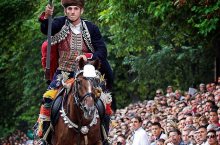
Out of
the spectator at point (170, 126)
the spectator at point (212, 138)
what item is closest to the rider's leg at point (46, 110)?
the spectator at point (212, 138)

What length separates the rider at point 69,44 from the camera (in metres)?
13.4

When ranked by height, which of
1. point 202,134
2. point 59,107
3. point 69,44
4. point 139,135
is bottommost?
point 139,135

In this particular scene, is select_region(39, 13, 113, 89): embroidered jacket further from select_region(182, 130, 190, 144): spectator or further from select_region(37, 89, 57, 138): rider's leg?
select_region(182, 130, 190, 144): spectator

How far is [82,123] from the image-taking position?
1282 cm

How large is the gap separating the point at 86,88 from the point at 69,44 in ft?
4.55

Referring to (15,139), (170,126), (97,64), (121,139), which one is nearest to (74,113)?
(97,64)

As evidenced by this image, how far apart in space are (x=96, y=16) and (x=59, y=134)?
1726 cm

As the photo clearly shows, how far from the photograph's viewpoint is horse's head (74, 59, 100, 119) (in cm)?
1222

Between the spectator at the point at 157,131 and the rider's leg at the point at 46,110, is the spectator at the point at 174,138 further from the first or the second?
the rider's leg at the point at 46,110

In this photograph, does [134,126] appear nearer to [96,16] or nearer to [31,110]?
[96,16]

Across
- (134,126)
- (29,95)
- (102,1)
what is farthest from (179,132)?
(29,95)

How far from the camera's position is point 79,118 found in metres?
12.8

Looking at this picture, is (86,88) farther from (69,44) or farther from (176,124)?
(176,124)

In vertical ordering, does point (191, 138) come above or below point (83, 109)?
below
